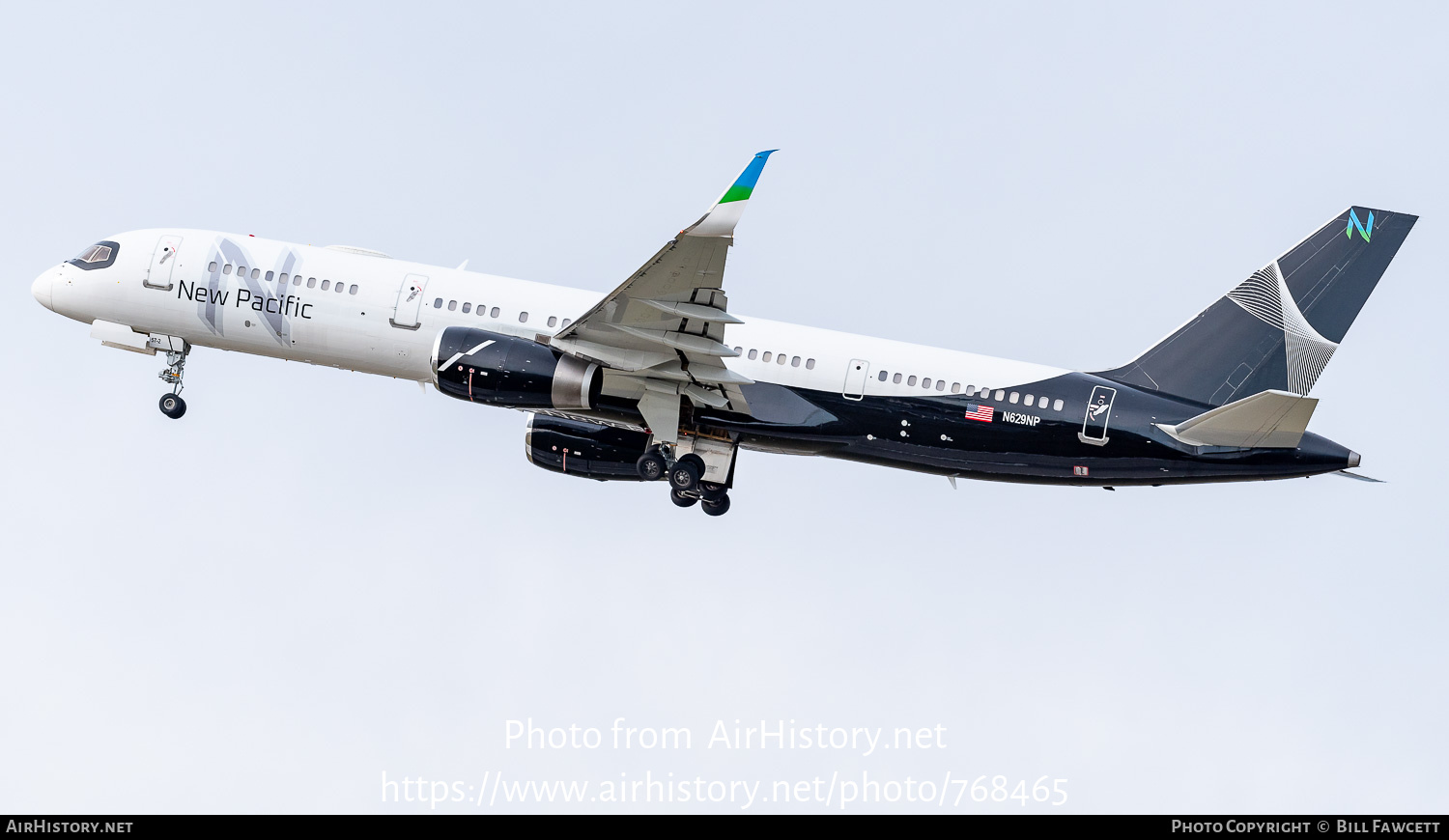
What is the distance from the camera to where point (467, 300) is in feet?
129

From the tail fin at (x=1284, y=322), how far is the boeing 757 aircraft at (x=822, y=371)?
0.15ft

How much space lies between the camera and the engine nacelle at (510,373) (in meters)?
Answer: 36.6

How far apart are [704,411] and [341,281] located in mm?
10134

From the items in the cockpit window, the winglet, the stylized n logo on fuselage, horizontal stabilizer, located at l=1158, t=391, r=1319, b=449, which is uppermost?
the stylized n logo on fuselage

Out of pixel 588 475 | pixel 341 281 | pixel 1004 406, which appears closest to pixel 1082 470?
pixel 1004 406

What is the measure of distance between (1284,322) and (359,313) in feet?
74.6

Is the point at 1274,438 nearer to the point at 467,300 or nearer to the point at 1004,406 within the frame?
the point at 1004,406

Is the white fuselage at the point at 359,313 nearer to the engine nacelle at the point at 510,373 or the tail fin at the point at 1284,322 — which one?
the engine nacelle at the point at 510,373

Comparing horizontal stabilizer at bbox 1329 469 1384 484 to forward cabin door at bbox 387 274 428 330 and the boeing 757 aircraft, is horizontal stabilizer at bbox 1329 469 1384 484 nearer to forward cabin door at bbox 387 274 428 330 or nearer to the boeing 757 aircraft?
the boeing 757 aircraft

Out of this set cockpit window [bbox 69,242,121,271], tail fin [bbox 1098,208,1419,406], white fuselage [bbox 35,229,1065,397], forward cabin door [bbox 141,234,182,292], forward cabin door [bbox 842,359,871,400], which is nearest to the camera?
tail fin [bbox 1098,208,1419,406]

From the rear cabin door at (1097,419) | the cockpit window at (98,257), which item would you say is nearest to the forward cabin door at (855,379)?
the rear cabin door at (1097,419)

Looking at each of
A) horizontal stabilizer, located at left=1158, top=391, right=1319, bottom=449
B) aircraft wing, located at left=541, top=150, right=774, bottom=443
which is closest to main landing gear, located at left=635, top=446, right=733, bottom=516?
aircraft wing, located at left=541, top=150, right=774, bottom=443

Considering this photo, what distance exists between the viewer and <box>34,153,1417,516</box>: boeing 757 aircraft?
35.5m

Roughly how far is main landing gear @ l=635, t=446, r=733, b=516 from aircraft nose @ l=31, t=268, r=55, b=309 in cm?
1750
